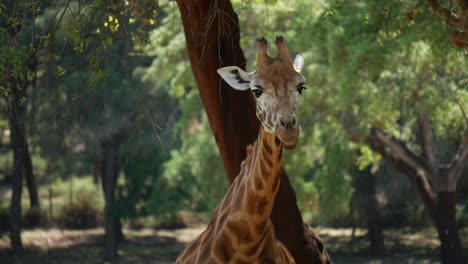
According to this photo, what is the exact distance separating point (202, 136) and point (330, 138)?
3413 millimetres

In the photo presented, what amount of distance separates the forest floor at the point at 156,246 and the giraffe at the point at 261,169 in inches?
605

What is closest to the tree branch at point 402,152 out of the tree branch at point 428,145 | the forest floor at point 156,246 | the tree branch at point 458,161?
the tree branch at point 428,145

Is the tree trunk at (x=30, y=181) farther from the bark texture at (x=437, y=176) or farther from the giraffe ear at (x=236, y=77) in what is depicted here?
the giraffe ear at (x=236, y=77)

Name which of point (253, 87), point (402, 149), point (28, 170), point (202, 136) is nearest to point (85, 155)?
point (28, 170)

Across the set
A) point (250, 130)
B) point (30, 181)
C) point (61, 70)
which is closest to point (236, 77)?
point (61, 70)

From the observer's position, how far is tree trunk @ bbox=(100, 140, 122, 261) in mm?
22844

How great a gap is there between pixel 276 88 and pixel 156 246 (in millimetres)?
21288

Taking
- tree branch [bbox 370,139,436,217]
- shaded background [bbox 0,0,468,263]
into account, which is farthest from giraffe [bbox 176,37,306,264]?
tree branch [bbox 370,139,436,217]

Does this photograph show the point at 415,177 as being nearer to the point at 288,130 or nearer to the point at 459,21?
the point at 459,21

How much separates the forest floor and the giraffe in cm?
1536

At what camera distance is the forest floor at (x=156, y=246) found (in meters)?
21.5

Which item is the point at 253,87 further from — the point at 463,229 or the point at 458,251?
the point at 463,229

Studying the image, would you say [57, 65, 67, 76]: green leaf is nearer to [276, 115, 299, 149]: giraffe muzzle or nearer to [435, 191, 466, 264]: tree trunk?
[276, 115, 299, 149]: giraffe muzzle

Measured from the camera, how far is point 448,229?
1777 cm
